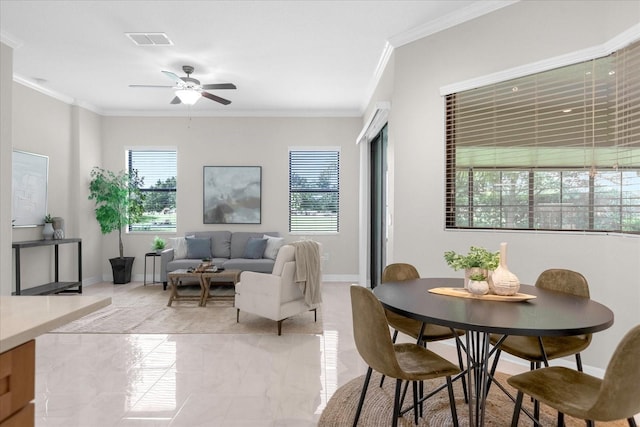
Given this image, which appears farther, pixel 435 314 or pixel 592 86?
pixel 592 86

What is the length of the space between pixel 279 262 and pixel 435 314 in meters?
2.43

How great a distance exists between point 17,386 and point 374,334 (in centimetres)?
135

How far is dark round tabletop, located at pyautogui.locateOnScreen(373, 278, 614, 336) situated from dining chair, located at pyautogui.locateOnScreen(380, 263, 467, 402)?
30cm

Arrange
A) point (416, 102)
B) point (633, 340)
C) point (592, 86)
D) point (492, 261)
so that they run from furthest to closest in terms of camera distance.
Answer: point (416, 102), point (592, 86), point (492, 261), point (633, 340)

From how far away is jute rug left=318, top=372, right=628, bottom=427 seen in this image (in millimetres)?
2250

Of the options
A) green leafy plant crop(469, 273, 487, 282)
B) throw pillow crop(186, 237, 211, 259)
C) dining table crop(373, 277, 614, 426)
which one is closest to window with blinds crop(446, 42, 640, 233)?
dining table crop(373, 277, 614, 426)

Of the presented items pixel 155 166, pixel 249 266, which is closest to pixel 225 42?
pixel 249 266

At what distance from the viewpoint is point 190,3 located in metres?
3.31

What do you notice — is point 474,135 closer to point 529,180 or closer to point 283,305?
point 529,180

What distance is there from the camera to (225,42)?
4078 mm

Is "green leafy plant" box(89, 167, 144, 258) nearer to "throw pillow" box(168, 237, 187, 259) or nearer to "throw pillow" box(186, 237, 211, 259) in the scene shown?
"throw pillow" box(168, 237, 187, 259)

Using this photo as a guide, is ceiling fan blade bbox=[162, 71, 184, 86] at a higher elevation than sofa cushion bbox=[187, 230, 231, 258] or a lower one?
higher

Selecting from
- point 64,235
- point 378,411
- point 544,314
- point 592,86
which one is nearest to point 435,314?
point 544,314

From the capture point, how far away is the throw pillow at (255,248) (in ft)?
20.6
